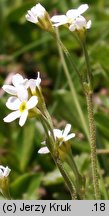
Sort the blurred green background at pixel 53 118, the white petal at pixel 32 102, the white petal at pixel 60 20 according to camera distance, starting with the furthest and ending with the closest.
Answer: the blurred green background at pixel 53 118
the white petal at pixel 60 20
the white petal at pixel 32 102

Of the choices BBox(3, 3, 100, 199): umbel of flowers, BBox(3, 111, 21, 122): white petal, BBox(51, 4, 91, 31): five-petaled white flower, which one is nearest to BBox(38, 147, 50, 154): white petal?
BBox(3, 3, 100, 199): umbel of flowers

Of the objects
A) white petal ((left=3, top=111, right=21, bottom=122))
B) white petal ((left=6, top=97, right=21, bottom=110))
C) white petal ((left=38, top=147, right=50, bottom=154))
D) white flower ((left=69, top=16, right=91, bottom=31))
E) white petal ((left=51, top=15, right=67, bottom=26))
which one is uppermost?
white petal ((left=51, top=15, right=67, bottom=26))

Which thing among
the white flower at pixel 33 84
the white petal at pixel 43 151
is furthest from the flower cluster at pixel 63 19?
the white petal at pixel 43 151

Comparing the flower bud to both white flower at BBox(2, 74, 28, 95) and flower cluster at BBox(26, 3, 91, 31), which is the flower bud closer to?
flower cluster at BBox(26, 3, 91, 31)

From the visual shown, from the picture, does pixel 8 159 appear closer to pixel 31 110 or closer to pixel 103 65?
pixel 103 65

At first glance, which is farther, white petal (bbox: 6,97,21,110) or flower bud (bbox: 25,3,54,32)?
flower bud (bbox: 25,3,54,32)

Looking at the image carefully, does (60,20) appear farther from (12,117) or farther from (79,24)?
(12,117)

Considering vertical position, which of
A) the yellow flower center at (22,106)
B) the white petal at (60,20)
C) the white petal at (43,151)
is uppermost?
the white petal at (60,20)

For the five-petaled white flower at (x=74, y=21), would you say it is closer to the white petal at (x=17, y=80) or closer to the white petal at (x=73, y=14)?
the white petal at (x=73, y=14)

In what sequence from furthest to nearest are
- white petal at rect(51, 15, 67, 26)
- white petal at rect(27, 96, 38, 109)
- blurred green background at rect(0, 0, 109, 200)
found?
blurred green background at rect(0, 0, 109, 200), white petal at rect(51, 15, 67, 26), white petal at rect(27, 96, 38, 109)
